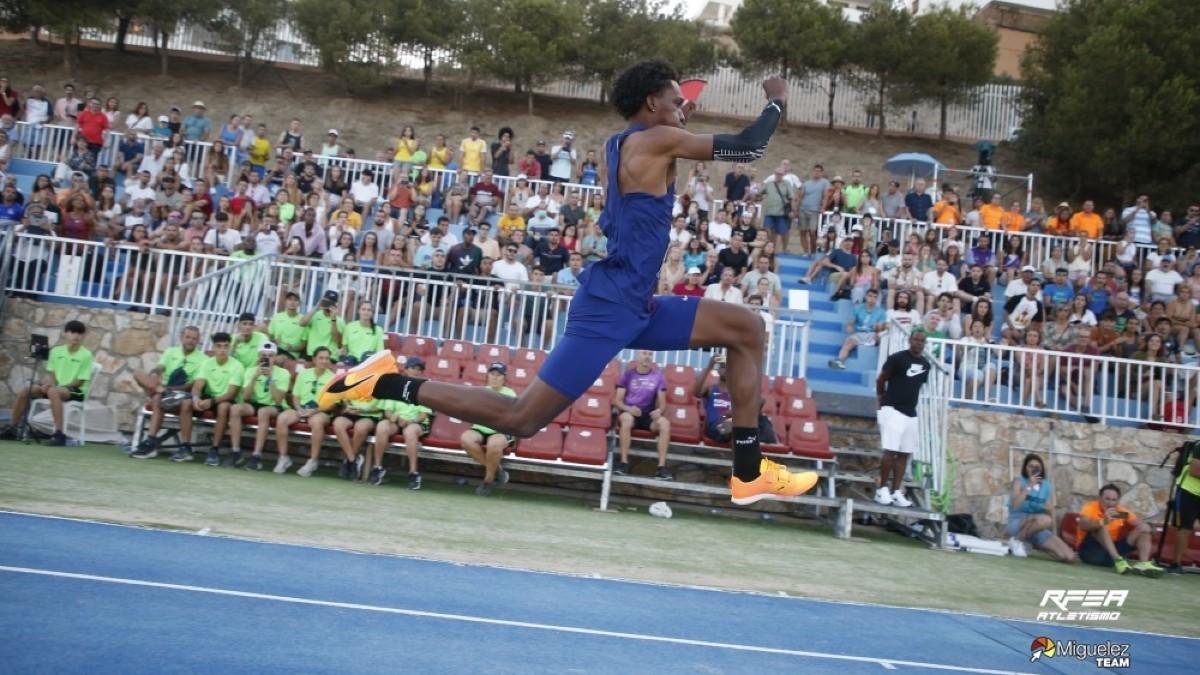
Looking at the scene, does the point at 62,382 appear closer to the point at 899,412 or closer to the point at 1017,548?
the point at 899,412

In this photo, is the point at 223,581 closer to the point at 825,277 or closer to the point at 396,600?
the point at 396,600

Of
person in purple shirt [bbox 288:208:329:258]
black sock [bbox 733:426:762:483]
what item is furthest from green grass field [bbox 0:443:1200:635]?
person in purple shirt [bbox 288:208:329:258]

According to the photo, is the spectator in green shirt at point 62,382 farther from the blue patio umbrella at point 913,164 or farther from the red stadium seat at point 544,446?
the blue patio umbrella at point 913,164

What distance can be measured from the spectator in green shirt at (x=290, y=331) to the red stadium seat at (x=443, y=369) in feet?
6.40

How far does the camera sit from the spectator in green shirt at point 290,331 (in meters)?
14.6

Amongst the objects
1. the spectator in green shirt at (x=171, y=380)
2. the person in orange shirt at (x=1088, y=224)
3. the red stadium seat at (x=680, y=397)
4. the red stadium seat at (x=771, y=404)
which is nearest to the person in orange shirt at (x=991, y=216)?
the person in orange shirt at (x=1088, y=224)

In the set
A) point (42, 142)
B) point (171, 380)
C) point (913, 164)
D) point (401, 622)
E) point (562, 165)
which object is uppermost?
point (913, 164)

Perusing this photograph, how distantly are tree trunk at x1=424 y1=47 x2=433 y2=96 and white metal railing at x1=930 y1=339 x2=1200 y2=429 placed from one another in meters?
20.7

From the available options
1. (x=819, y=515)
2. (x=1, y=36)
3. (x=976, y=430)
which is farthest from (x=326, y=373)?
(x=1, y=36)

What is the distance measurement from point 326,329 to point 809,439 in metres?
6.78

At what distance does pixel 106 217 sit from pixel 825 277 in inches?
491

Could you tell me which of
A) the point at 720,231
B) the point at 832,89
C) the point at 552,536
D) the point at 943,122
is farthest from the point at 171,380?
the point at 943,122

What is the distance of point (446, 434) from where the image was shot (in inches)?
530

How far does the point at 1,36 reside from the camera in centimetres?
3148
